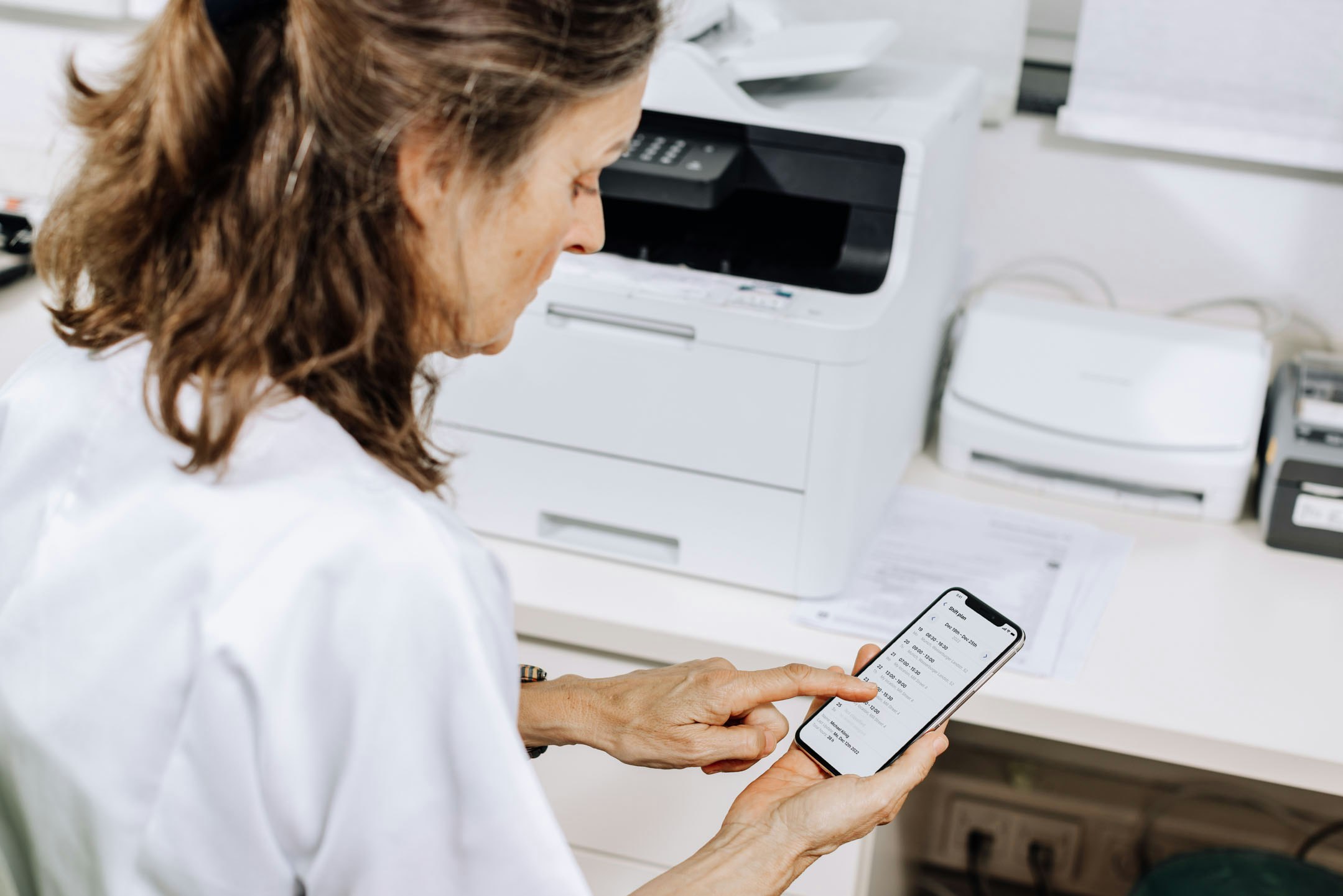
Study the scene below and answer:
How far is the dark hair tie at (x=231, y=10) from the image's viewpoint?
542mm

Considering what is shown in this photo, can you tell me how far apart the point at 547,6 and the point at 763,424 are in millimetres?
521

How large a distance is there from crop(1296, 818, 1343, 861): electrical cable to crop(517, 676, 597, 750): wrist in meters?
Result: 1.13

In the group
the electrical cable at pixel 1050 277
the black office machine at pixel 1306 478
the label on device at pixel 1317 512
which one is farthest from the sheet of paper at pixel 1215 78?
the label on device at pixel 1317 512

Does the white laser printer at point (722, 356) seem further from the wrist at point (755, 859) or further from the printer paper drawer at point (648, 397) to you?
the wrist at point (755, 859)

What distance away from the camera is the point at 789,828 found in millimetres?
750

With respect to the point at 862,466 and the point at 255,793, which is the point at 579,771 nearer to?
the point at 862,466

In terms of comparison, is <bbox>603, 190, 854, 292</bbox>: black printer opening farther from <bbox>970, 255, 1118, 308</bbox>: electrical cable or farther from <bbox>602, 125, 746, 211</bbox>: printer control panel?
<bbox>970, 255, 1118, 308</bbox>: electrical cable

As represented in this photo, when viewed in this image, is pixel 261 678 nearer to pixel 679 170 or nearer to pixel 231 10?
pixel 231 10

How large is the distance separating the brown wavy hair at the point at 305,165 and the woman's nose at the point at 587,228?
9cm

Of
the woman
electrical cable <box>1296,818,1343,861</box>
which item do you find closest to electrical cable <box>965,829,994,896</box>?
electrical cable <box>1296,818,1343,861</box>

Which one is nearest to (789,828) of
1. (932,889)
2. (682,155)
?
(682,155)

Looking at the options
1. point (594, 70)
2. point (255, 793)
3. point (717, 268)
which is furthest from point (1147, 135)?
point (255, 793)

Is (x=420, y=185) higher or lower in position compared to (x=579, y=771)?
higher

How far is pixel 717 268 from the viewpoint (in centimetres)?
110
